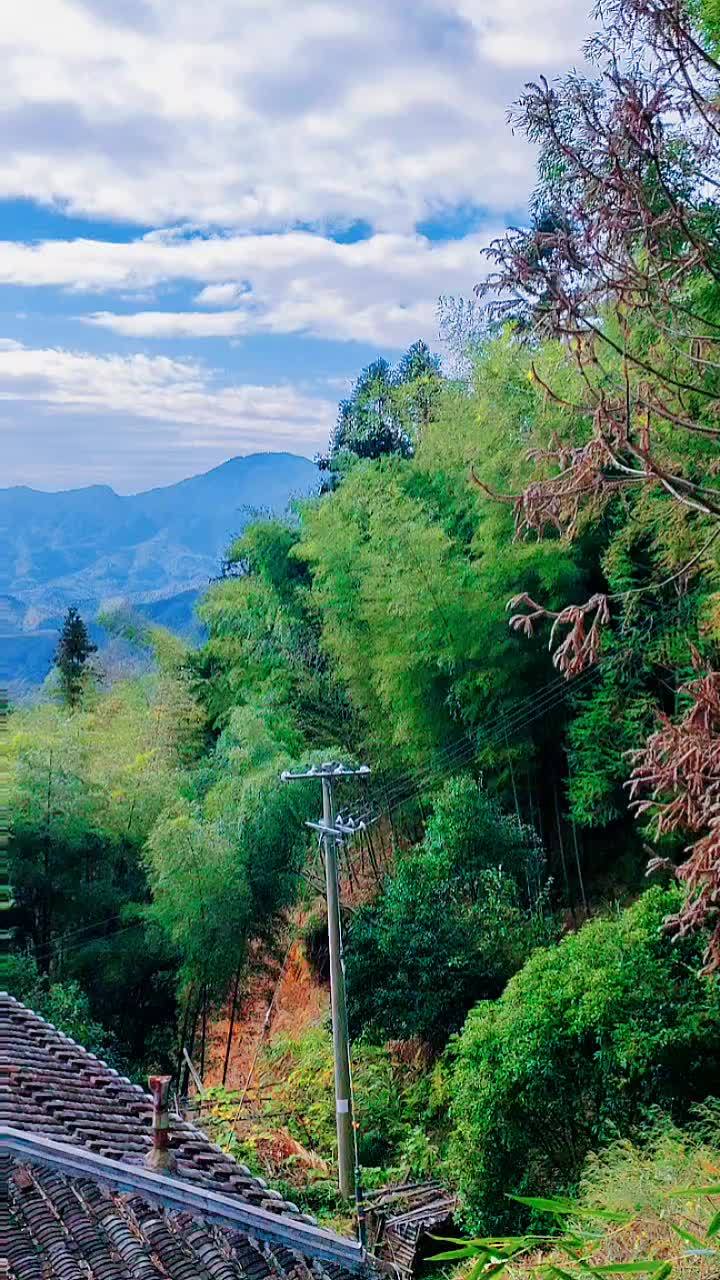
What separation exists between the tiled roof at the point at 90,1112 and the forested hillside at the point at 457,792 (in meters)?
1.88

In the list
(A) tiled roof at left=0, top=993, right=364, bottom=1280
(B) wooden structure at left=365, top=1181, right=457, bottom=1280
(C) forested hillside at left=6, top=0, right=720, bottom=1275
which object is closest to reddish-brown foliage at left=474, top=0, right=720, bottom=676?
(C) forested hillside at left=6, top=0, right=720, bottom=1275

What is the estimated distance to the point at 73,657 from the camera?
15180 mm

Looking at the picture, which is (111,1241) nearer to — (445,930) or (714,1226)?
(714,1226)

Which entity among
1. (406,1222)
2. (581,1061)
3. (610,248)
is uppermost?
(610,248)

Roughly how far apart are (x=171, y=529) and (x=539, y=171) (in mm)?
20466

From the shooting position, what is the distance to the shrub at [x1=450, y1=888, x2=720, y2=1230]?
612cm

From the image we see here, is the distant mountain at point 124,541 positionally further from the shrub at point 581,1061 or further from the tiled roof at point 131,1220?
the tiled roof at point 131,1220

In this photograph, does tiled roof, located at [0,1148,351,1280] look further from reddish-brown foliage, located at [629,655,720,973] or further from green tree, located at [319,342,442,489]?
green tree, located at [319,342,442,489]

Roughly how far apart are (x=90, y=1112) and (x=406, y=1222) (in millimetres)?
3738

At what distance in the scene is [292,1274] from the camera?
3.33 m

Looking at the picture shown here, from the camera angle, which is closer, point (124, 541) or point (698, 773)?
point (698, 773)

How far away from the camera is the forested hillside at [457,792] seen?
242 inches

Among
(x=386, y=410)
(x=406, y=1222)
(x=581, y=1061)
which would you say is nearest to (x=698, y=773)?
(x=581, y=1061)

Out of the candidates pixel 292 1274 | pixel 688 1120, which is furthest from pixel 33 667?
pixel 292 1274
